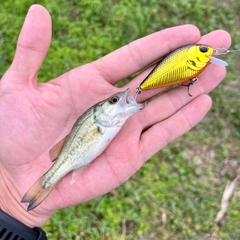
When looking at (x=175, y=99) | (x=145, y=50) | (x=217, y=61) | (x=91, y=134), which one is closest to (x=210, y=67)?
(x=217, y=61)

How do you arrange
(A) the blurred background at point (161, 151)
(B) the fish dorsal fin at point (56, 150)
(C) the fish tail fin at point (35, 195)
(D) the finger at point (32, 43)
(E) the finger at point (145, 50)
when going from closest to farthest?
1. (D) the finger at point (32, 43)
2. (C) the fish tail fin at point (35, 195)
3. (B) the fish dorsal fin at point (56, 150)
4. (E) the finger at point (145, 50)
5. (A) the blurred background at point (161, 151)

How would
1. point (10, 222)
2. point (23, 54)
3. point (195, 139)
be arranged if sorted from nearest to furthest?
point (23, 54)
point (10, 222)
point (195, 139)

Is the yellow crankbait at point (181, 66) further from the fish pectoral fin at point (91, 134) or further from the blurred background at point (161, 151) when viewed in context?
the blurred background at point (161, 151)

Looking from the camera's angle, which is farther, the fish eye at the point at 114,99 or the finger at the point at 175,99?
the finger at the point at 175,99

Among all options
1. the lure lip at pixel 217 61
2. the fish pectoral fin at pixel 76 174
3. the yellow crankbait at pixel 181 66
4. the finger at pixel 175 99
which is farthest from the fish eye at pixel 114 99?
the lure lip at pixel 217 61

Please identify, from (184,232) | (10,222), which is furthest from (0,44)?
(184,232)

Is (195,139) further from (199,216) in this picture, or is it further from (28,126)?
(28,126)

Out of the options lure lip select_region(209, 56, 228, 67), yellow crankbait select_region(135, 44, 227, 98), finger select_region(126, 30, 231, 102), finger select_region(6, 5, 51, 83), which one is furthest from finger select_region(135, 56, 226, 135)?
finger select_region(6, 5, 51, 83)
